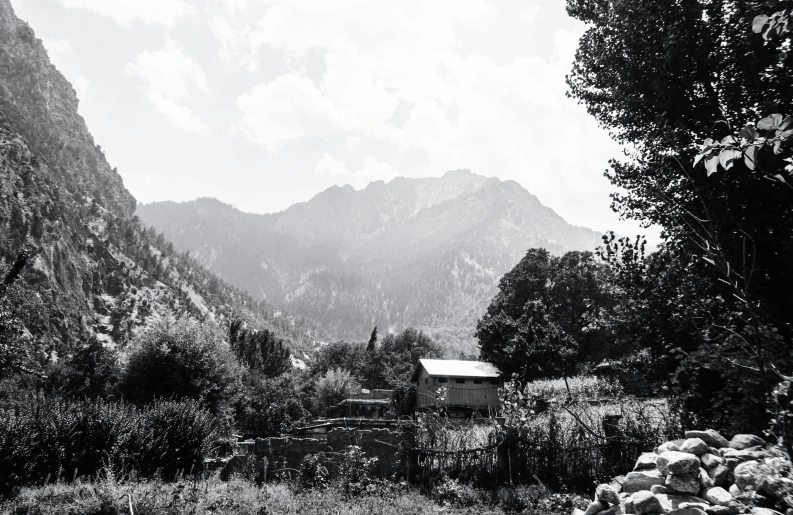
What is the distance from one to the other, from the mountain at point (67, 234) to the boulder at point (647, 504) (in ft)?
221

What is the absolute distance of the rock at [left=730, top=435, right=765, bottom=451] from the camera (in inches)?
291

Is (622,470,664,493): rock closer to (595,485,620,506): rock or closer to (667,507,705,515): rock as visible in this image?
(595,485,620,506): rock

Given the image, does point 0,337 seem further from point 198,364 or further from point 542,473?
point 542,473

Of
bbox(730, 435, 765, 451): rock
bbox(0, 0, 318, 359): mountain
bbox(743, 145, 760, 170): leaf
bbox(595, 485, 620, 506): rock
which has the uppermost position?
bbox(0, 0, 318, 359): mountain

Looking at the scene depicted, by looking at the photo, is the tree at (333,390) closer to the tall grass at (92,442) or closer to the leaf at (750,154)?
the tall grass at (92,442)

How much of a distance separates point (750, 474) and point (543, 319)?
37319 millimetres

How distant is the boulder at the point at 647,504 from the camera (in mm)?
6848

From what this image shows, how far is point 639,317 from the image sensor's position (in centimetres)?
1152

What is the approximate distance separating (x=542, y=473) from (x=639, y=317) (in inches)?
211

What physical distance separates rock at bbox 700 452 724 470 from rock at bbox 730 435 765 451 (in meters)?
0.44

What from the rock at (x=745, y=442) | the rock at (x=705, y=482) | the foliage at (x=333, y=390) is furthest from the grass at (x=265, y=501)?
the foliage at (x=333, y=390)

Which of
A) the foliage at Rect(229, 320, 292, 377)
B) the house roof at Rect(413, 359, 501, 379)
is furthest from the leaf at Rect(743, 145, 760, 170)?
the foliage at Rect(229, 320, 292, 377)

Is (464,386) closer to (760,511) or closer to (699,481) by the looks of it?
(699,481)

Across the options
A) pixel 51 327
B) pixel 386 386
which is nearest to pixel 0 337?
pixel 386 386
